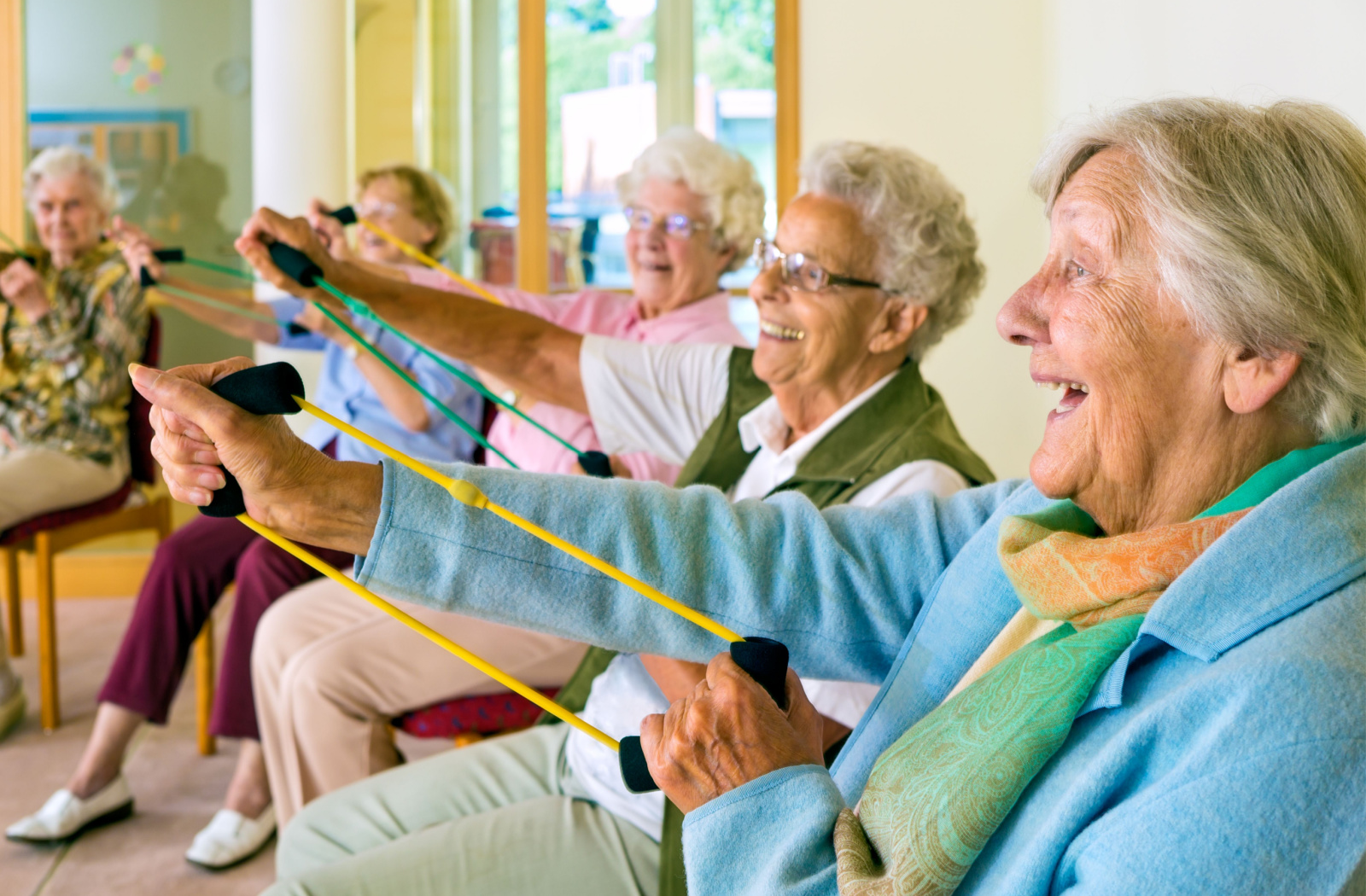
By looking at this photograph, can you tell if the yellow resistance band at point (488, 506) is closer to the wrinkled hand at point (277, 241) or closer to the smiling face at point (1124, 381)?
the smiling face at point (1124, 381)

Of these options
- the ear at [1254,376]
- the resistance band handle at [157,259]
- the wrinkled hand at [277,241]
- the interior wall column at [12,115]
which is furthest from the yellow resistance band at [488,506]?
the interior wall column at [12,115]

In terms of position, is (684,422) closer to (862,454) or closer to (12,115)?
(862,454)

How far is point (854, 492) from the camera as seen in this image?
4.75ft

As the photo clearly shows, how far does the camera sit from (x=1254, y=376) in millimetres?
841

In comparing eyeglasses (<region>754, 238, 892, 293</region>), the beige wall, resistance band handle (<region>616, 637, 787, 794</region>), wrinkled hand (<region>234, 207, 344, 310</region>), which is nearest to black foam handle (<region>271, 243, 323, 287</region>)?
wrinkled hand (<region>234, 207, 344, 310</region>)

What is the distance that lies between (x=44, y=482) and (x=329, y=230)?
45.2 inches

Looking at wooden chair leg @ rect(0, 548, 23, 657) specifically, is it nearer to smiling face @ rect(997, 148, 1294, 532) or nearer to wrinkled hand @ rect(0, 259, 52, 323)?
wrinkled hand @ rect(0, 259, 52, 323)

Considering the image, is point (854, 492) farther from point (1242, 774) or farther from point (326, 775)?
point (326, 775)

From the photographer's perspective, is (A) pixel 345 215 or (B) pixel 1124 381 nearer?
(B) pixel 1124 381

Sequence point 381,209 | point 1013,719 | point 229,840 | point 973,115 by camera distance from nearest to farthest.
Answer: point 1013,719
point 229,840
point 381,209
point 973,115

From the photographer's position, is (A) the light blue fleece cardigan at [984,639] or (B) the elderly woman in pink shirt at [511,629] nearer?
(A) the light blue fleece cardigan at [984,639]

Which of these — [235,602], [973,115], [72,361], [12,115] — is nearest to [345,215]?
[235,602]

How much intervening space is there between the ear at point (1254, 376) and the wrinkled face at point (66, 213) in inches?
135

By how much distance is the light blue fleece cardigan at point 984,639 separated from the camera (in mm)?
648
